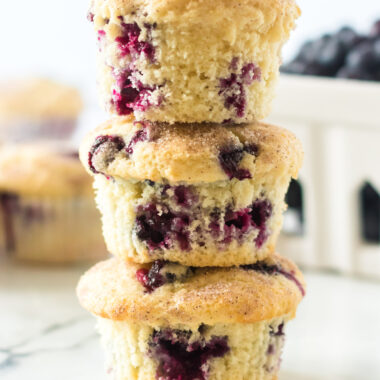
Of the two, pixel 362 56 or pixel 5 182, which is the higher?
pixel 362 56

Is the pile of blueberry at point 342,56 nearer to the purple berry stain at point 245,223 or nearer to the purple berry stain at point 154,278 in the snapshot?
the purple berry stain at point 245,223

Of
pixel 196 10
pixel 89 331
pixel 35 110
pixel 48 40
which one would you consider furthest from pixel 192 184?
pixel 48 40

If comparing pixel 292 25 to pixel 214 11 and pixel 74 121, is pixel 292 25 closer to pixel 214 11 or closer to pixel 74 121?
pixel 214 11

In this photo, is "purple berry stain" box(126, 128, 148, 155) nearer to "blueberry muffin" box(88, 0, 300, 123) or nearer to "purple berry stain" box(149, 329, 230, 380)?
"blueberry muffin" box(88, 0, 300, 123)

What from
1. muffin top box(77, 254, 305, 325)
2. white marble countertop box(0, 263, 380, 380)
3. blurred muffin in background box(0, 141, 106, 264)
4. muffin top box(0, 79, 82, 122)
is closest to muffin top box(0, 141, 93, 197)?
blurred muffin in background box(0, 141, 106, 264)

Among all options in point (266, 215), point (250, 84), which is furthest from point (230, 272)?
point (250, 84)
